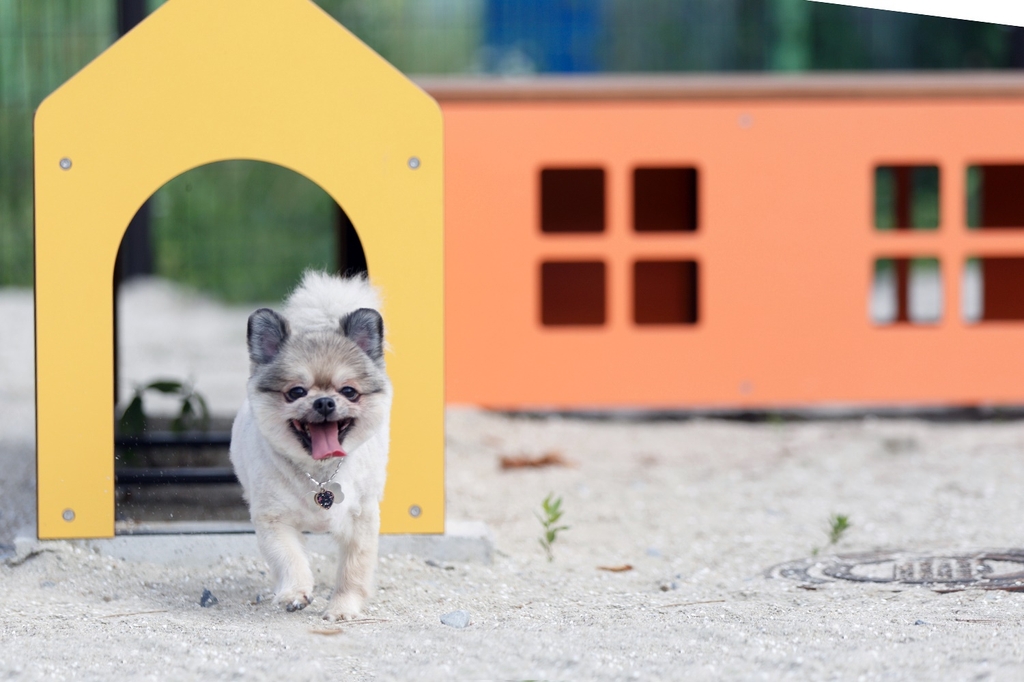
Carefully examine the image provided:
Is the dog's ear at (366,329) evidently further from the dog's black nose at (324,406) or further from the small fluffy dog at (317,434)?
the dog's black nose at (324,406)

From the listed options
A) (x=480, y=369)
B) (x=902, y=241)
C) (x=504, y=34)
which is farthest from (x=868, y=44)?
(x=480, y=369)

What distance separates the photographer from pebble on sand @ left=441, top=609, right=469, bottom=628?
126 inches

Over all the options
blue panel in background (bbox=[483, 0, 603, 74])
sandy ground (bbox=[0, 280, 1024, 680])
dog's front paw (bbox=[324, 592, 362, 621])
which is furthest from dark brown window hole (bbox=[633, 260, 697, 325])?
blue panel in background (bbox=[483, 0, 603, 74])

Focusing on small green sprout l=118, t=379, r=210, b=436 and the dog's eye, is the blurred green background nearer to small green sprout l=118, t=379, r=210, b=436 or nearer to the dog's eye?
small green sprout l=118, t=379, r=210, b=436

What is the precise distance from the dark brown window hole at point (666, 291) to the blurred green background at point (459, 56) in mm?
6528

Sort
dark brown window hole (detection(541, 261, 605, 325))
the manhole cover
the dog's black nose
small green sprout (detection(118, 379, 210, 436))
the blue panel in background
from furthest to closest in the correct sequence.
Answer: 1. the blue panel in background
2. dark brown window hole (detection(541, 261, 605, 325))
3. small green sprout (detection(118, 379, 210, 436))
4. the manhole cover
5. the dog's black nose

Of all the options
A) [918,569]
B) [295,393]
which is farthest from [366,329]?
[918,569]

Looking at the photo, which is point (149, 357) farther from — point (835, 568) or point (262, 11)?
point (835, 568)

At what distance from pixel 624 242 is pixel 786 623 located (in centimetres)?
393

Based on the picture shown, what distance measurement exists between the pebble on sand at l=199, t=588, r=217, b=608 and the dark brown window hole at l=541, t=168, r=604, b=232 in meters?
4.76

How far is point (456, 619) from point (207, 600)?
2.39ft

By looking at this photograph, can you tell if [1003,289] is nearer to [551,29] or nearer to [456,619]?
[456,619]

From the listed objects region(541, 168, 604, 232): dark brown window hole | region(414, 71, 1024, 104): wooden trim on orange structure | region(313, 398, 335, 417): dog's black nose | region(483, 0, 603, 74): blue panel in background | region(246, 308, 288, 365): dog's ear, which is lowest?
region(313, 398, 335, 417): dog's black nose

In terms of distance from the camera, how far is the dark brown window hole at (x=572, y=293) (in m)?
7.83
